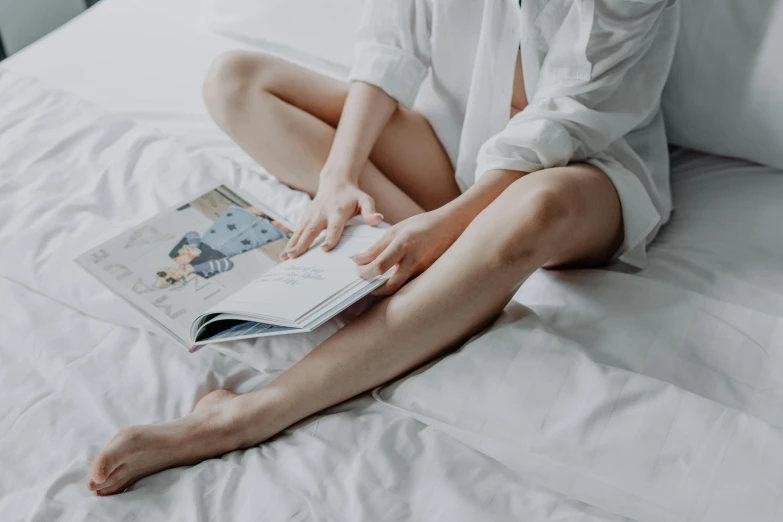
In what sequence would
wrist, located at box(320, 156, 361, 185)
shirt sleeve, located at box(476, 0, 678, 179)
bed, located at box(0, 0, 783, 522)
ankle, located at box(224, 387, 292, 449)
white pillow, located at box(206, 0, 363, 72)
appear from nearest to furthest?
bed, located at box(0, 0, 783, 522)
ankle, located at box(224, 387, 292, 449)
shirt sleeve, located at box(476, 0, 678, 179)
wrist, located at box(320, 156, 361, 185)
white pillow, located at box(206, 0, 363, 72)

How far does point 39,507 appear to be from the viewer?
71 centimetres

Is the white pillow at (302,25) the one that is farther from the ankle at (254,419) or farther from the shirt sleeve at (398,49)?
the ankle at (254,419)

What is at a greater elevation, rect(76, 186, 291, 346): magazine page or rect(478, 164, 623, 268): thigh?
rect(478, 164, 623, 268): thigh

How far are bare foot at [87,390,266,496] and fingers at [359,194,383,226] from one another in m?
0.28

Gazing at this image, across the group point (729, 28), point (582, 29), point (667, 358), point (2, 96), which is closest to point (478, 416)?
point (667, 358)

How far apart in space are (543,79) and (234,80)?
0.43 metres

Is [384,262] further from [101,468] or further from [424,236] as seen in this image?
[101,468]

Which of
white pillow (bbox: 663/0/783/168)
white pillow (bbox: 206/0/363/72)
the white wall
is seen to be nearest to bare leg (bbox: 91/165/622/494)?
white pillow (bbox: 663/0/783/168)

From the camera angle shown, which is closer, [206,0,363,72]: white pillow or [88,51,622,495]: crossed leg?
[88,51,622,495]: crossed leg

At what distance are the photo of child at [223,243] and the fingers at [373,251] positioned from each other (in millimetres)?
170

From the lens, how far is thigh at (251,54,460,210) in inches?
44.9

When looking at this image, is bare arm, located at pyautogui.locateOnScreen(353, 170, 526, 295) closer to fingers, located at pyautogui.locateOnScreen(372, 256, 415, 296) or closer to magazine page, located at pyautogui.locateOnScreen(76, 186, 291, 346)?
fingers, located at pyautogui.locateOnScreen(372, 256, 415, 296)

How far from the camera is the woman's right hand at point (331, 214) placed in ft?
3.11

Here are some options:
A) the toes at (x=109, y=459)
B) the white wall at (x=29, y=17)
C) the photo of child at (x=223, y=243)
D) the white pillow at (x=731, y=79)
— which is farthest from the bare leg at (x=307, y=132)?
the white wall at (x=29, y=17)
